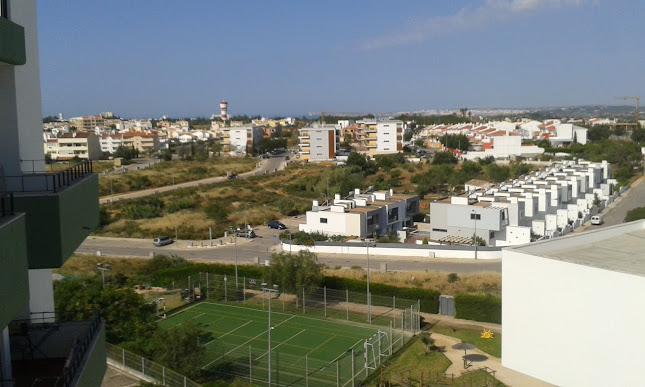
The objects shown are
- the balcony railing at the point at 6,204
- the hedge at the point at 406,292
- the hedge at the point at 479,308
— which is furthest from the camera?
the hedge at the point at 406,292

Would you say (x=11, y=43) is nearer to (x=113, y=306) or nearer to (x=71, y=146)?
(x=113, y=306)

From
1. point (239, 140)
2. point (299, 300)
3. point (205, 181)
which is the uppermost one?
point (239, 140)

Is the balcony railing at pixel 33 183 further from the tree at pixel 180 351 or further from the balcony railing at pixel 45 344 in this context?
the tree at pixel 180 351

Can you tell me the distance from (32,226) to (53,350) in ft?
5.54

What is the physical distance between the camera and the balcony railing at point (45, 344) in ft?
15.5

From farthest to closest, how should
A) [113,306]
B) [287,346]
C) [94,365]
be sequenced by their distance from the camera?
[287,346], [113,306], [94,365]

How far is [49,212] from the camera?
395cm

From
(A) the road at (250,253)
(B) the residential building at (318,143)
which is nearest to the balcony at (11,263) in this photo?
(A) the road at (250,253)

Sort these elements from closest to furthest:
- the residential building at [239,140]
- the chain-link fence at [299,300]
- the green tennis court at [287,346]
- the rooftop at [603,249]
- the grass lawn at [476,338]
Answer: the rooftop at [603,249] → the green tennis court at [287,346] → the grass lawn at [476,338] → the chain-link fence at [299,300] → the residential building at [239,140]

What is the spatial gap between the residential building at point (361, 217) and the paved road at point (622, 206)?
11502 millimetres

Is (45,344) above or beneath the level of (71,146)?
above

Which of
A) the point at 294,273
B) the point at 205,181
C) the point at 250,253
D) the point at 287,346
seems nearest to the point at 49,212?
the point at 287,346

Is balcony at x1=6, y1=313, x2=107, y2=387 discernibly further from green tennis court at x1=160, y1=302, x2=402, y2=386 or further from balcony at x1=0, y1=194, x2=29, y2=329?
green tennis court at x1=160, y1=302, x2=402, y2=386

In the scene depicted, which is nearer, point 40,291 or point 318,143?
point 40,291
